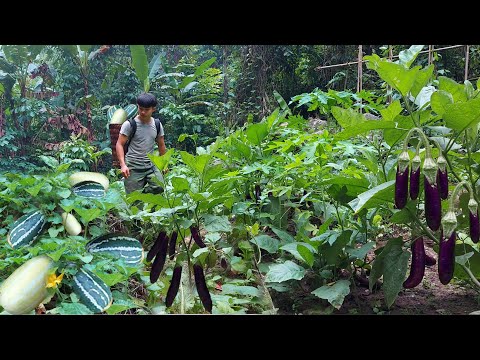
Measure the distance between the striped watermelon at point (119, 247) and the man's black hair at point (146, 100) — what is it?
1.34ft

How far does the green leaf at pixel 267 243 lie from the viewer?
1.23m

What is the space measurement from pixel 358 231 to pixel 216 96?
72 cm

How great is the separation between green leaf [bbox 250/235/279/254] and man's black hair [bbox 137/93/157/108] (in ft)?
1.74

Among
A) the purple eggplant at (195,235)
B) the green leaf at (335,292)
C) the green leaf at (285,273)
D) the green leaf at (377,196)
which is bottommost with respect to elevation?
the green leaf at (335,292)

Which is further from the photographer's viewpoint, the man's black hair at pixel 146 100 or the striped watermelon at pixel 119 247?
the man's black hair at pixel 146 100

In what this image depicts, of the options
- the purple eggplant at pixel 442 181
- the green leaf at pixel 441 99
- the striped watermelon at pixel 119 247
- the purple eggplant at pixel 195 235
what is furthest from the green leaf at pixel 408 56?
the striped watermelon at pixel 119 247

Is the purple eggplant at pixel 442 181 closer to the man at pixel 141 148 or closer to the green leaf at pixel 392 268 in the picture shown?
the green leaf at pixel 392 268

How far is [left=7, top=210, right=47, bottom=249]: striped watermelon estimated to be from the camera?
49.9 inches

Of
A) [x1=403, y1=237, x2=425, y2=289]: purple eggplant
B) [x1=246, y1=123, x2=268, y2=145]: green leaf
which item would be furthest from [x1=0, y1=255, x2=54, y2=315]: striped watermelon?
[x1=403, y1=237, x2=425, y2=289]: purple eggplant

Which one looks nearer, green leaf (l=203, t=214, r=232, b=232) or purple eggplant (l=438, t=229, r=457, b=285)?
purple eggplant (l=438, t=229, r=457, b=285)

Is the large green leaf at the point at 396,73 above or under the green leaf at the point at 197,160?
above

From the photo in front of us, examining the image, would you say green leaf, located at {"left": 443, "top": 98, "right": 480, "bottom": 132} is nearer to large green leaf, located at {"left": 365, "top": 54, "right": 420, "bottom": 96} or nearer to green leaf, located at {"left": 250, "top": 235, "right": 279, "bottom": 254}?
large green leaf, located at {"left": 365, "top": 54, "right": 420, "bottom": 96}

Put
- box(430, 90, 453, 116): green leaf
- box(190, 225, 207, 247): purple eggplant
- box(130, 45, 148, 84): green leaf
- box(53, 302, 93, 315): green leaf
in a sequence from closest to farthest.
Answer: box(430, 90, 453, 116): green leaf, box(53, 302, 93, 315): green leaf, box(190, 225, 207, 247): purple eggplant, box(130, 45, 148, 84): green leaf
